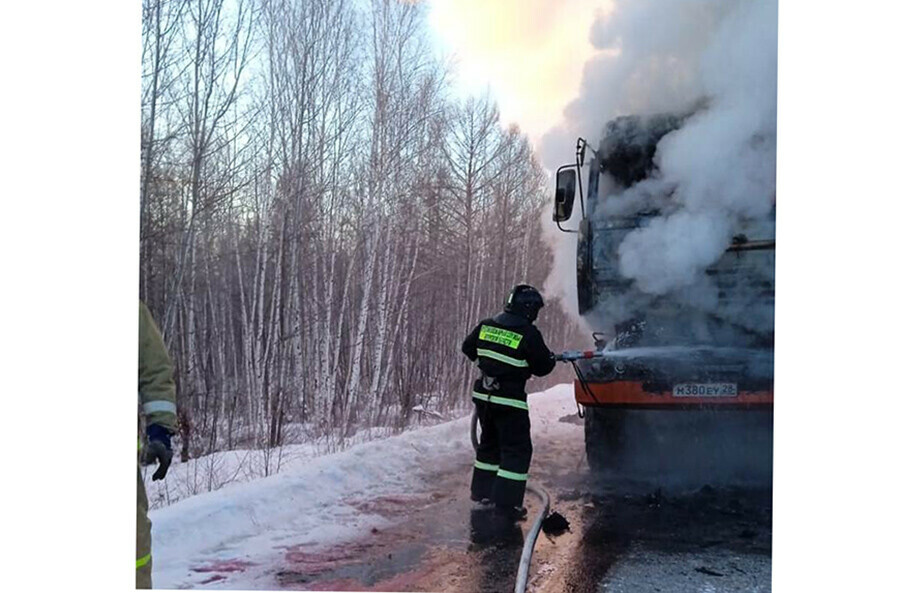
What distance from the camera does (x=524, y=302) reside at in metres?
4.28

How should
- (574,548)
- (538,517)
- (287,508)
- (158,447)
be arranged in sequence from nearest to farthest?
(158,447) → (574,548) → (538,517) → (287,508)

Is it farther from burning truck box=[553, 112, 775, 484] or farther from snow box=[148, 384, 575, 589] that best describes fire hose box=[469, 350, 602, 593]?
snow box=[148, 384, 575, 589]

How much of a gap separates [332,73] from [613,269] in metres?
2.48

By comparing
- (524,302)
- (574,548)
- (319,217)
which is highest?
(319,217)

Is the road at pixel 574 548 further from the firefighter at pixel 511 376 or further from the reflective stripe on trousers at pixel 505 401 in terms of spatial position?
the reflective stripe on trousers at pixel 505 401

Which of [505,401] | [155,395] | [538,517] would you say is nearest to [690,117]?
[505,401]

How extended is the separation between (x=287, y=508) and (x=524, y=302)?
180cm

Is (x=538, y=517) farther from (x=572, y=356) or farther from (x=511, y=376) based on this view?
(x=572, y=356)

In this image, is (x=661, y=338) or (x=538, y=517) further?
(x=661, y=338)

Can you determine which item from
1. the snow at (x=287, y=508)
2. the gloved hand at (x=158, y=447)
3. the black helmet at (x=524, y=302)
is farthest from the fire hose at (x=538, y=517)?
the gloved hand at (x=158, y=447)

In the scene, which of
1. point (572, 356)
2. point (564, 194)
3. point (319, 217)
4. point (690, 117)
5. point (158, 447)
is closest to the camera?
point (158, 447)

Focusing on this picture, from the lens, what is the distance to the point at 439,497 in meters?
4.58

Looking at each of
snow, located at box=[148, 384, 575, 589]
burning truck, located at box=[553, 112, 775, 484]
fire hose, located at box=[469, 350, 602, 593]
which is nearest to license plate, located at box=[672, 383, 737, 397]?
burning truck, located at box=[553, 112, 775, 484]
